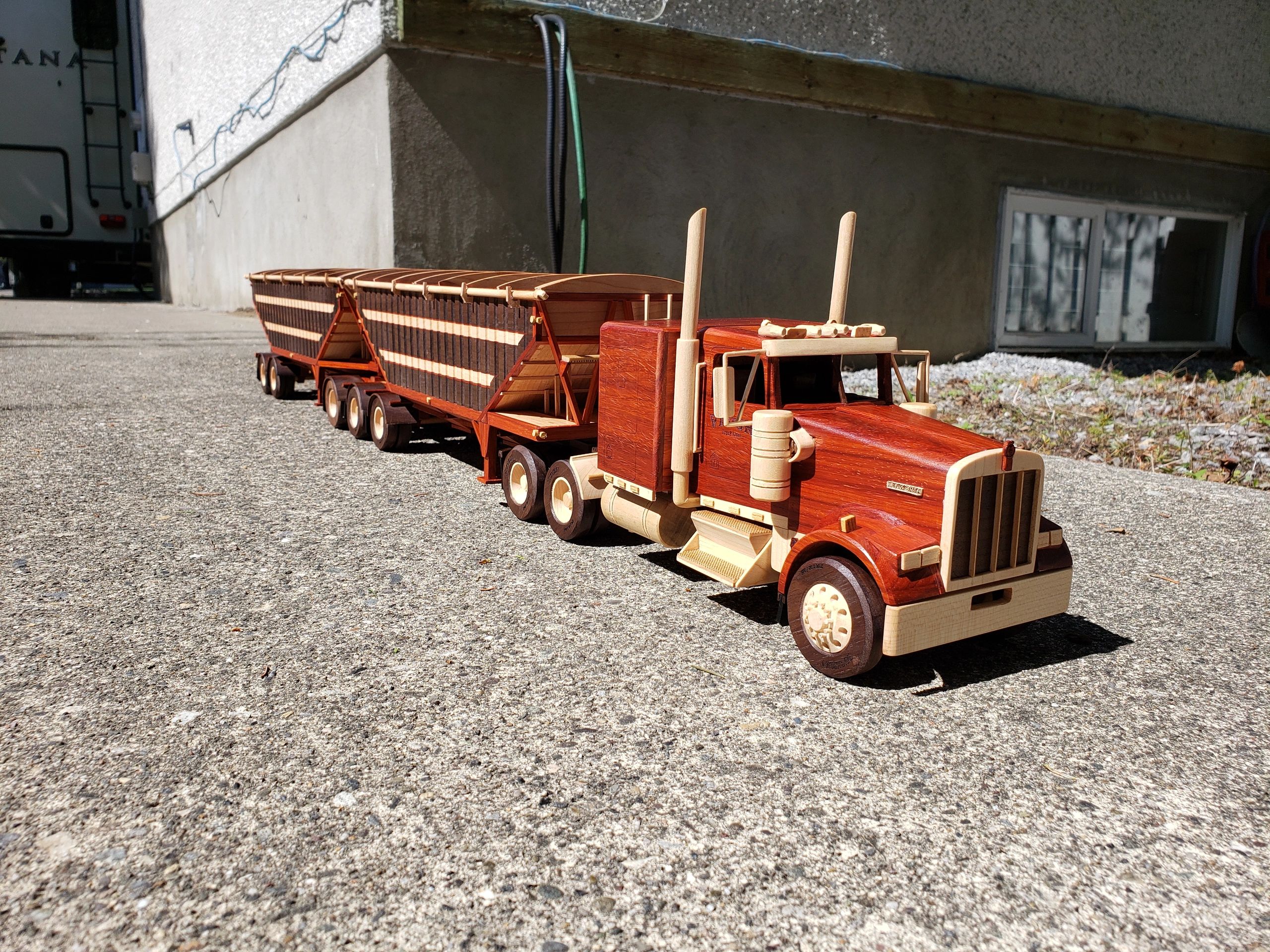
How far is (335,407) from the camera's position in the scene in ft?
32.6

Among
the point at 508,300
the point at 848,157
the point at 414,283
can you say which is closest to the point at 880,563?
the point at 508,300

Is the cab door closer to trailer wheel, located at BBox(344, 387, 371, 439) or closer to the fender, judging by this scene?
the fender

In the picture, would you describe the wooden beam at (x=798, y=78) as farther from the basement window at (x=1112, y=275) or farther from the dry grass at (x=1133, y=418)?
the dry grass at (x=1133, y=418)

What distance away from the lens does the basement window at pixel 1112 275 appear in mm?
16047

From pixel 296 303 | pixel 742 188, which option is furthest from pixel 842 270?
pixel 742 188

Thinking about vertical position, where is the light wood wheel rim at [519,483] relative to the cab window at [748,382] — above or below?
below

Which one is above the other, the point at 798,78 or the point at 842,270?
the point at 798,78

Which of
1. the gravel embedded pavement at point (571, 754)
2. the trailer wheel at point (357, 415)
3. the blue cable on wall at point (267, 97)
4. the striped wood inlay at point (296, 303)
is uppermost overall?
the blue cable on wall at point (267, 97)

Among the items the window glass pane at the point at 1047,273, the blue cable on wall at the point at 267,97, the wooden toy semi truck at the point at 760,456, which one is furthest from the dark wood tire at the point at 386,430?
the window glass pane at the point at 1047,273

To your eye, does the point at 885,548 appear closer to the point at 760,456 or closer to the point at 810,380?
the point at 760,456

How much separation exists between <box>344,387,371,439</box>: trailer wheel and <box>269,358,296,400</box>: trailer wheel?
2.24 metres

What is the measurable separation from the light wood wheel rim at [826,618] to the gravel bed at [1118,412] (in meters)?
1.63

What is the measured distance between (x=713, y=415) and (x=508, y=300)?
2.30 m

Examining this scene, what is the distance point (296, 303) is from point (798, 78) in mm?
7435
